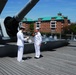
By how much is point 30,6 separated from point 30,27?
222 feet

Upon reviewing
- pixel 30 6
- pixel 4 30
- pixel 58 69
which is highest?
pixel 30 6

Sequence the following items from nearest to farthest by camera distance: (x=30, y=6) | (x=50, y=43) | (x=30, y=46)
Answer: (x=30, y=46) → (x=30, y=6) → (x=50, y=43)

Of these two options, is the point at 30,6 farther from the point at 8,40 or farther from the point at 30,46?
the point at 8,40

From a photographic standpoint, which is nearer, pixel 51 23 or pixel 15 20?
pixel 15 20

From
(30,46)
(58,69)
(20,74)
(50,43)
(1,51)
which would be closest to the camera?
(20,74)

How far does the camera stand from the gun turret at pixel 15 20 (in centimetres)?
1702

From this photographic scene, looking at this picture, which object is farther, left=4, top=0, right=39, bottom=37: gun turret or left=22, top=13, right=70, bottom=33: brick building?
left=22, top=13, right=70, bottom=33: brick building

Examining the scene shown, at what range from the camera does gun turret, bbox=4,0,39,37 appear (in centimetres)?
1702

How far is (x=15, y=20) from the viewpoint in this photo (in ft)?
60.8

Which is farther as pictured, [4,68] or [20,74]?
[4,68]

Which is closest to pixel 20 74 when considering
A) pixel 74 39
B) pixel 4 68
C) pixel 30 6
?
pixel 4 68

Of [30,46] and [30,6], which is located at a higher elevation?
[30,6]

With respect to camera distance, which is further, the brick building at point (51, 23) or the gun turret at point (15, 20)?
the brick building at point (51, 23)

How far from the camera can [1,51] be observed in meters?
12.9
